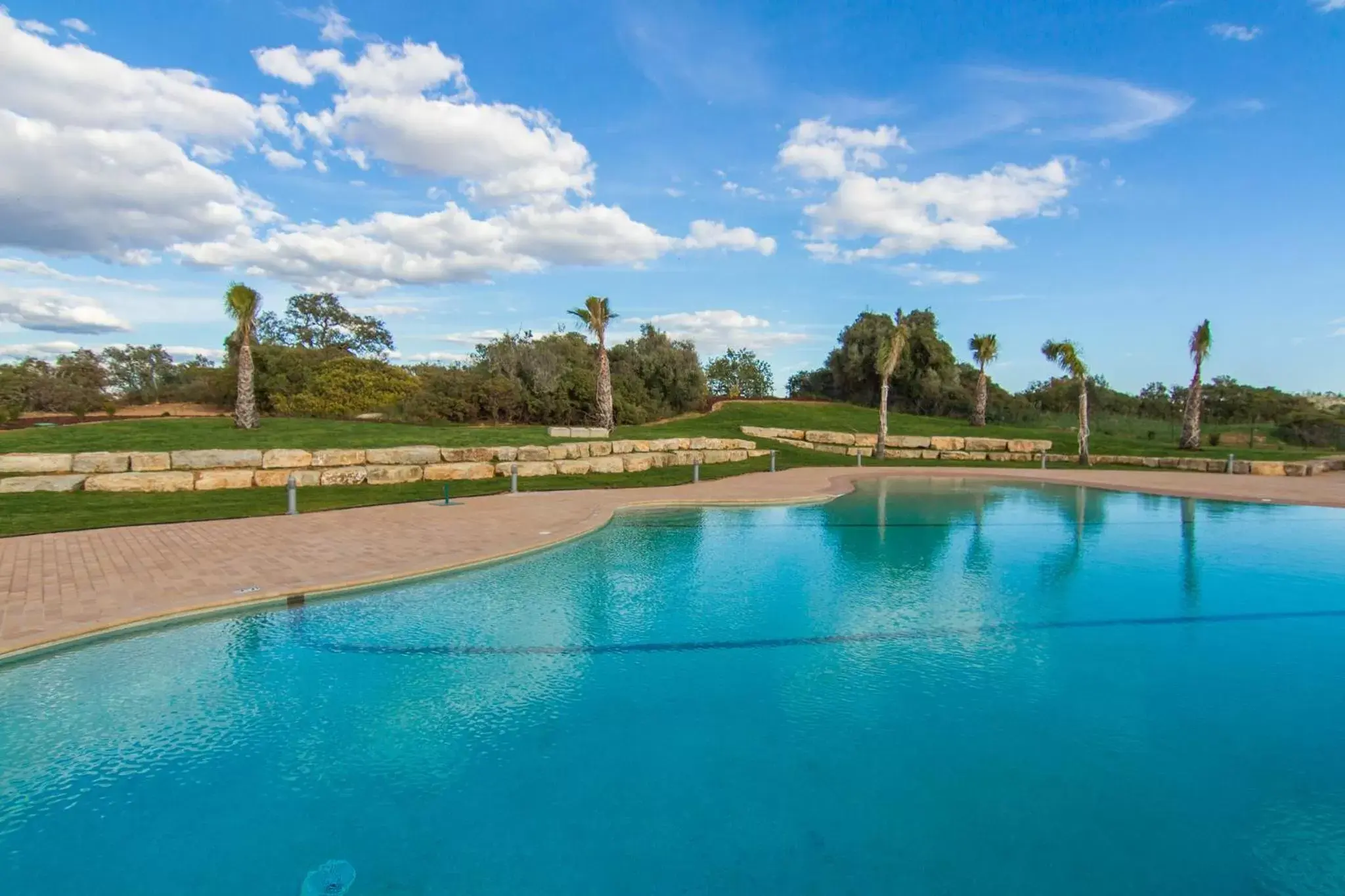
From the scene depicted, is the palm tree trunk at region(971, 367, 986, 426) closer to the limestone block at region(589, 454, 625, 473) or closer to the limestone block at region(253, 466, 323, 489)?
the limestone block at region(589, 454, 625, 473)

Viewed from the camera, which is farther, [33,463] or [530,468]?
[530,468]

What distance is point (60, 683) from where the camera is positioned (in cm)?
491

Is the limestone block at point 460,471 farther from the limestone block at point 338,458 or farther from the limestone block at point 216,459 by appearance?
the limestone block at point 216,459

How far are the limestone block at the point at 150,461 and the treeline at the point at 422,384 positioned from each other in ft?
34.7

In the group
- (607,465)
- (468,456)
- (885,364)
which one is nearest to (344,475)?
(468,456)

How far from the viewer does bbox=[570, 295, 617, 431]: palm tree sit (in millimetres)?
19188

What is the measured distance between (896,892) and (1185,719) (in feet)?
10.1

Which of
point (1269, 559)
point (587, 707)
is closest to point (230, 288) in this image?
point (587, 707)

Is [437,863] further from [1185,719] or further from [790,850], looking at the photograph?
[1185,719]

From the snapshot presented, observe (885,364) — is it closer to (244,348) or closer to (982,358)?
(982,358)

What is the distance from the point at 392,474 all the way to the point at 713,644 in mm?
10016

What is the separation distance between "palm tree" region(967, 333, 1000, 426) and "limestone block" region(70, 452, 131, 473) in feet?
90.6

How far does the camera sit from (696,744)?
14.2 feet

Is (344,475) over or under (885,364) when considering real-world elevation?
under
